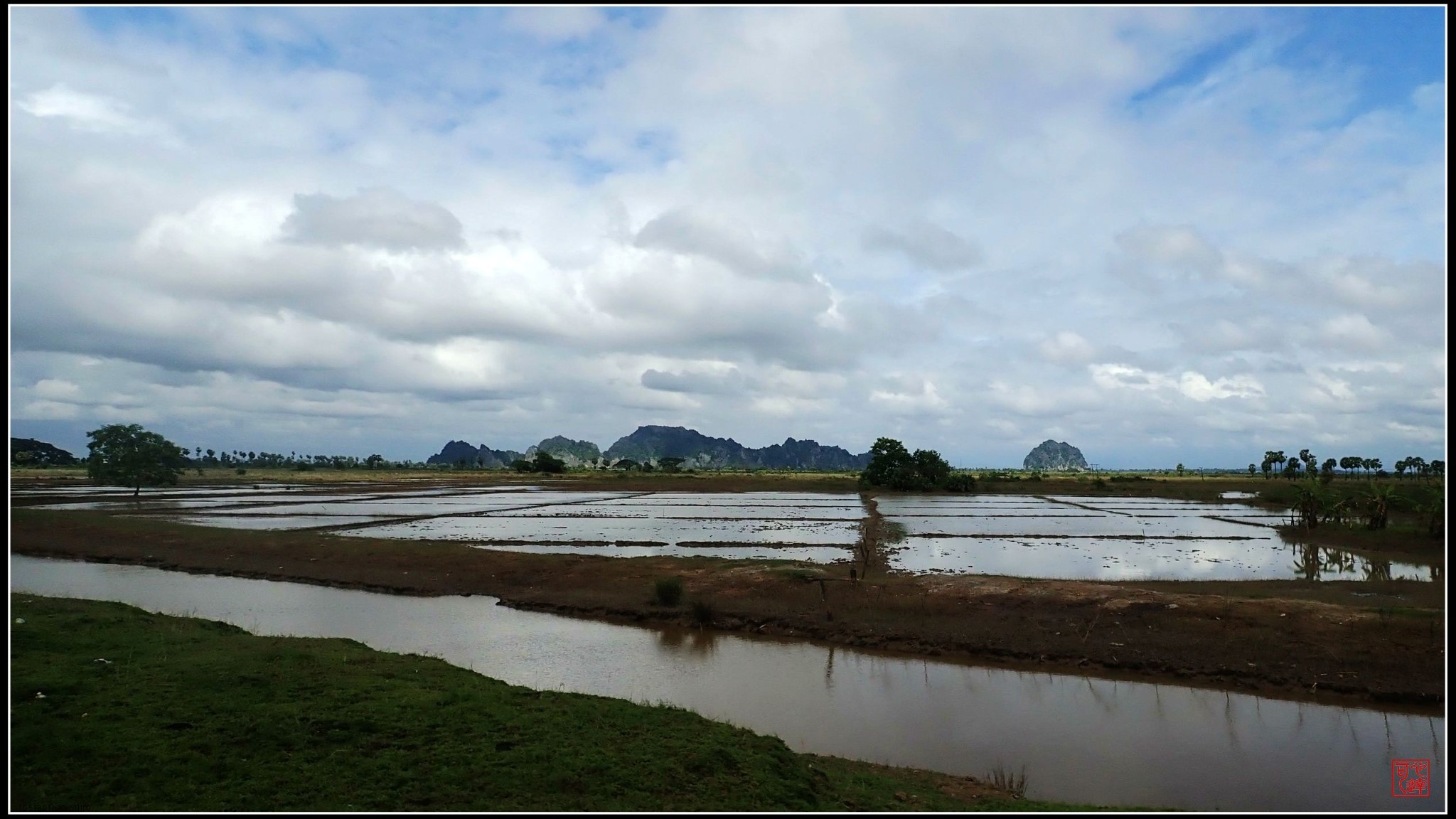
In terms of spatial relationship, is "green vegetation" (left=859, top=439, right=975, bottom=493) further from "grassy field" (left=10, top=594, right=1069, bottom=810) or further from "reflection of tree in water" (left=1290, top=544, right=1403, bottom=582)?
"grassy field" (left=10, top=594, right=1069, bottom=810)

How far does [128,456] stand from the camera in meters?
64.2

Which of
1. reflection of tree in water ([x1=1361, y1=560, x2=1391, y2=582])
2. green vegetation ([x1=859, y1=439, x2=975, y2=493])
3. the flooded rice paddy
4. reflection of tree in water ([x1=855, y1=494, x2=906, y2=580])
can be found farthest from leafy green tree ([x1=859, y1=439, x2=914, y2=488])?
reflection of tree in water ([x1=1361, y1=560, x2=1391, y2=582])

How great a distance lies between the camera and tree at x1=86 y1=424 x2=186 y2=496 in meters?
62.9

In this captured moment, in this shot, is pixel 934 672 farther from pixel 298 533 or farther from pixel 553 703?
pixel 298 533

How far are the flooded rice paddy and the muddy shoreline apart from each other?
14.5ft

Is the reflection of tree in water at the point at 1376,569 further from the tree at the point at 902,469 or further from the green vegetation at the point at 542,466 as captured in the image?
the green vegetation at the point at 542,466

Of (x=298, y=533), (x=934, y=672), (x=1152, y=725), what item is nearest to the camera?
(x=1152, y=725)

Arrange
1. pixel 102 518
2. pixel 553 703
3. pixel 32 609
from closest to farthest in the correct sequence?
pixel 553 703
pixel 32 609
pixel 102 518

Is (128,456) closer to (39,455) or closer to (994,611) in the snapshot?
(994,611)

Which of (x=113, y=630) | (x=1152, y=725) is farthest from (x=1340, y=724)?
Result: (x=113, y=630)

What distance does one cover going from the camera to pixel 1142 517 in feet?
169

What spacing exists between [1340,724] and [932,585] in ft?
34.6

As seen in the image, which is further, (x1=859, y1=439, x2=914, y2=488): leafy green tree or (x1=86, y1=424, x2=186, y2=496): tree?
(x1=859, y1=439, x2=914, y2=488): leafy green tree

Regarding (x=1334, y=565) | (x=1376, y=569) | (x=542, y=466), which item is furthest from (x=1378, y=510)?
(x=542, y=466)
